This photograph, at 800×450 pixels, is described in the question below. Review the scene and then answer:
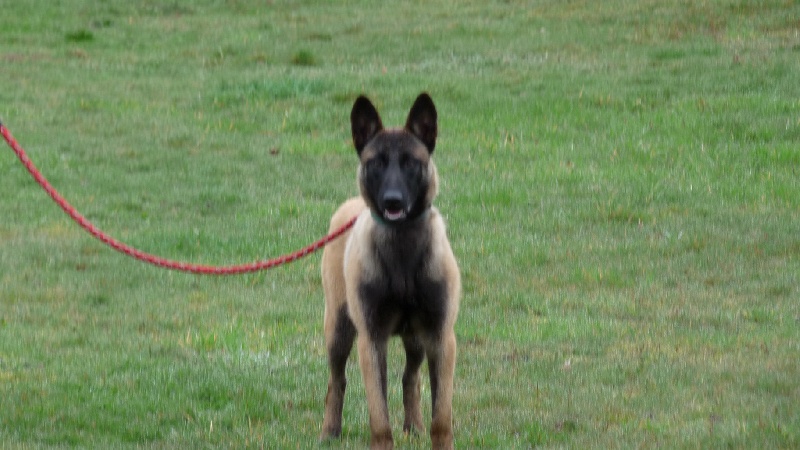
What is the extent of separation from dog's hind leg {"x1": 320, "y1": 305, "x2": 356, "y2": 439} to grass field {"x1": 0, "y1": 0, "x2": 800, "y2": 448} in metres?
0.12

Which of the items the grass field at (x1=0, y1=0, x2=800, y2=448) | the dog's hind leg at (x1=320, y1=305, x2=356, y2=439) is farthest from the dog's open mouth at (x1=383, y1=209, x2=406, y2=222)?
the grass field at (x1=0, y1=0, x2=800, y2=448)

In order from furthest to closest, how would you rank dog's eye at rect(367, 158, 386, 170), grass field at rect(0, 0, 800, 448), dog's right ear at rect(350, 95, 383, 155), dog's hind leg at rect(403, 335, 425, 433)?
grass field at rect(0, 0, 800, 448), dog's hind leg at rect(403, 335, 425, 433), dog's right ear at rect(350, 95, 383, 155), dog's eye at rect(367, 158, 386, 170)

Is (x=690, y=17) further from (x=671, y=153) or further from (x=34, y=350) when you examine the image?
(x=34, y=350)

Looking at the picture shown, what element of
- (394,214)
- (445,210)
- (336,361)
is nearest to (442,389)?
(336,361)

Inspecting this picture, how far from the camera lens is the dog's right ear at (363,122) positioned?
6.77m

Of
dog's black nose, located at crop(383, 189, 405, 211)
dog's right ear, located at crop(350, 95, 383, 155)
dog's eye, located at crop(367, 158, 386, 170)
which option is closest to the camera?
dog's black nose, located at crop(383, 189, 405, 211)

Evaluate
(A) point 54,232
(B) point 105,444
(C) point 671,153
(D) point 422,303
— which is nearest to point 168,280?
(A) point 54,232

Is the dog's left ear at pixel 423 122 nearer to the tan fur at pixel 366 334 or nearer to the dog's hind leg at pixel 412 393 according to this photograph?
the tan fur at pixel 366 334

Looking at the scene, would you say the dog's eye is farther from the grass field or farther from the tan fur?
the grass field

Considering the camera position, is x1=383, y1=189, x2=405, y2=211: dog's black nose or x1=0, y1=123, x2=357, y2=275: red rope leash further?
x1=0, y1=123, x2=357, y2=275: red rope leash

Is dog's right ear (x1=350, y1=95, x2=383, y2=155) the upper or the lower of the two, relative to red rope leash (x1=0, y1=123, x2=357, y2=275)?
upper

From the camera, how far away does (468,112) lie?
675 inches

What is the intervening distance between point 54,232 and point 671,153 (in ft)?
22.6

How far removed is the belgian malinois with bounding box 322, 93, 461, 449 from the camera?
21.7 feet
